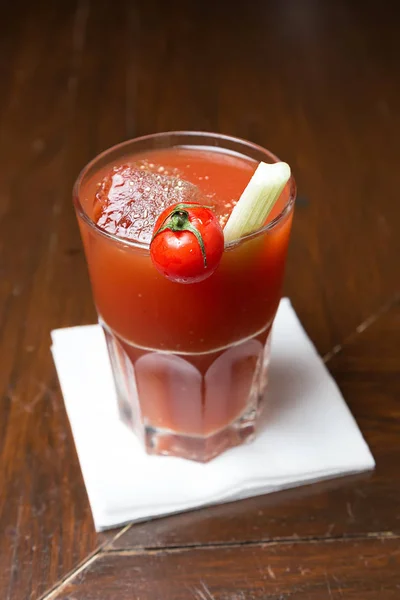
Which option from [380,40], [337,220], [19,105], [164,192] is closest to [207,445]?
[164,192]

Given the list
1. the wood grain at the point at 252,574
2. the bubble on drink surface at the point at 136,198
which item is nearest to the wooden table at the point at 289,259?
the wood grain at the point at 252,574

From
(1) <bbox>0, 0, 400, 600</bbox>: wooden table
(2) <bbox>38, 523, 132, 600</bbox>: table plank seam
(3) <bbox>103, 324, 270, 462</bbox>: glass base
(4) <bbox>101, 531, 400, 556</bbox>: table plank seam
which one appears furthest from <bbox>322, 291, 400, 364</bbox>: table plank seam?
(2) <bbox>38, 523, 132, 600</bbox>: table plank seam

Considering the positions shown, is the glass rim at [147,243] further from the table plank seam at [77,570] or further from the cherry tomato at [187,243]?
the table plank seam at [77,570]

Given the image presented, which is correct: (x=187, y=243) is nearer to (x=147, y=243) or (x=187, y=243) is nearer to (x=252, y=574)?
(x=147, y=243)

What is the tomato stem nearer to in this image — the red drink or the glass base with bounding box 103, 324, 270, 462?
the red drink

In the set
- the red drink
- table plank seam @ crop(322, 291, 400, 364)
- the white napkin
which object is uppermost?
the red drink

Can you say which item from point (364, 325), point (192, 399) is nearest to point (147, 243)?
point (192, 399)
